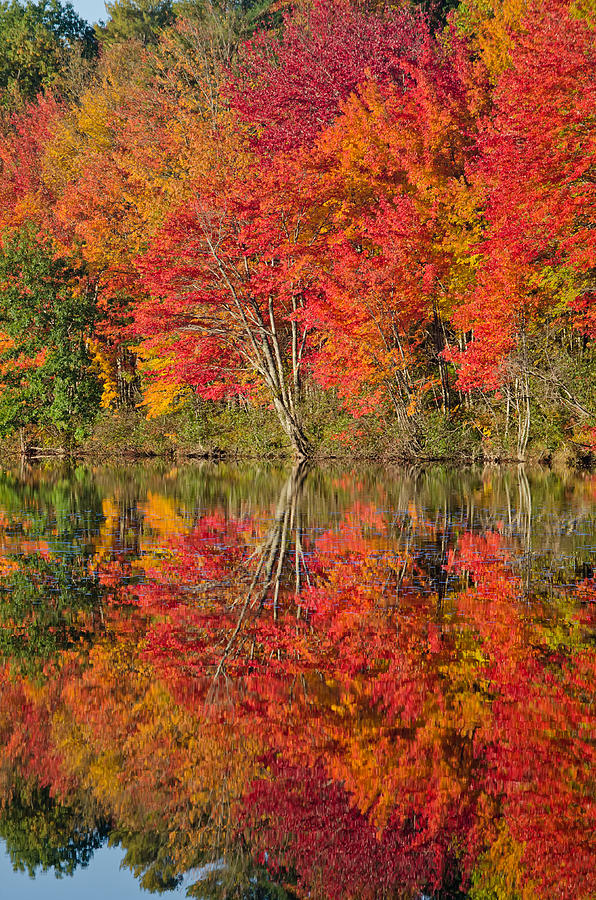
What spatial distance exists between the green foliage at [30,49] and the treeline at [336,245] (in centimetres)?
2304

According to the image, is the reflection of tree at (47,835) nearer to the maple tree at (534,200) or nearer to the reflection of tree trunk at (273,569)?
the reflection of tree trunk at (273,569)

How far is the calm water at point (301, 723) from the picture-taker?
3.46 metres

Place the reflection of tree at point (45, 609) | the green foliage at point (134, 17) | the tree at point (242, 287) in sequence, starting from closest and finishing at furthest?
the reflection of tree at point (45, 609) < the tree at point (242, 287) < the green foliage at point (134, 17)

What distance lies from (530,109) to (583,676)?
1683 centimetres

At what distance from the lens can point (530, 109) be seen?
19250 millimetres

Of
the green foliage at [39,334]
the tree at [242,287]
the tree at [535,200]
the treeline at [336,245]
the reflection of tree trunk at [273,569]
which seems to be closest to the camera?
the reflection of tree trunk at [273,569]

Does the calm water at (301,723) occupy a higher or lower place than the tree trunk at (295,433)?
lower

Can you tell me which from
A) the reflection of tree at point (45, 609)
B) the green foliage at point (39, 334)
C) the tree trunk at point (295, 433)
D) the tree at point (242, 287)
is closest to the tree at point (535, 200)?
the tree at point (242, 287)

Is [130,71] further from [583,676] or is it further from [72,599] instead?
[583,676]

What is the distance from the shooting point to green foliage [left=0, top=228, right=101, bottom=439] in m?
33.3

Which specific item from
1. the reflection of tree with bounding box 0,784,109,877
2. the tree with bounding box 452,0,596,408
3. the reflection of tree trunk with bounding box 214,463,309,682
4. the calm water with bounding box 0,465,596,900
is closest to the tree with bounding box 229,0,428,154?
the tree with bounding box 452,0,596,408

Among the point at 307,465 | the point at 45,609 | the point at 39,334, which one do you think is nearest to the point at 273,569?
the point at 45,609

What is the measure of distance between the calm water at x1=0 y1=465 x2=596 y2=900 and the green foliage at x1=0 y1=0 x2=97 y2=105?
57.2 m

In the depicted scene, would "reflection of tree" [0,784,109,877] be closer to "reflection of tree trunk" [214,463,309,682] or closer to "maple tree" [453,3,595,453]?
"reflection of tree trunk" [214,463,309,682]
